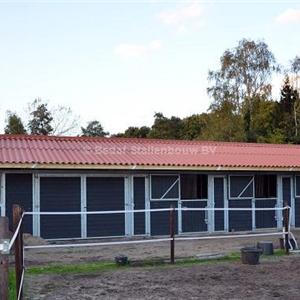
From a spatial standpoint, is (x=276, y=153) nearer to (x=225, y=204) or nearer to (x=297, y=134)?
(x=225, y=204)

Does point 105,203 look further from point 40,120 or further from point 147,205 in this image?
point 40,120

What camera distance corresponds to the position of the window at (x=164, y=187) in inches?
720

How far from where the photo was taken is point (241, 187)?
1998 centimetres

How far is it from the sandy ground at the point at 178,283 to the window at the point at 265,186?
9.31m

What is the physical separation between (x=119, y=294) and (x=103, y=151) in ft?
36.5

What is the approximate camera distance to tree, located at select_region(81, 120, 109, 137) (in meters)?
61.4

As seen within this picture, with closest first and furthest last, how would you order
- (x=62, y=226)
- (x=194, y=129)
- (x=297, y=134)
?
(x=62, y=226)
(x=297, y=134)
(x=194, y=129)

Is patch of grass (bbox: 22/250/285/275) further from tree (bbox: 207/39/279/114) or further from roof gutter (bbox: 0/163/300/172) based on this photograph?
tree (bbox: 207/39/279/114)

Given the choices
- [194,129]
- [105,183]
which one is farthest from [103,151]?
[194,129]

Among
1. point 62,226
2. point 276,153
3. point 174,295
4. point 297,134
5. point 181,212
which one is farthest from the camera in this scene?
point 297,134

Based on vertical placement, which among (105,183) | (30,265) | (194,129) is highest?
(194,129)

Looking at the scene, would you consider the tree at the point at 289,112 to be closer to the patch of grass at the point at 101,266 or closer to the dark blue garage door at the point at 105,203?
the dark blue garage door at the point at 105,203

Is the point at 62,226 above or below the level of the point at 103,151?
below

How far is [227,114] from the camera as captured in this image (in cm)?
4794
